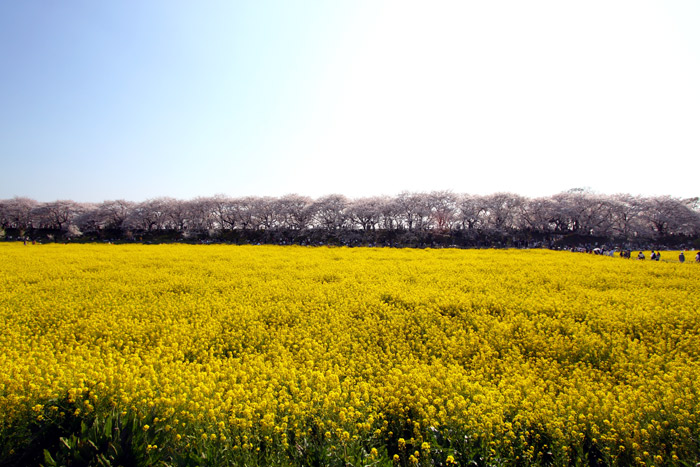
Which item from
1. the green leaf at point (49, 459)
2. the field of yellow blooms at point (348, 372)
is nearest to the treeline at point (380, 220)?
the field of yellow blooms at point (348, 372)

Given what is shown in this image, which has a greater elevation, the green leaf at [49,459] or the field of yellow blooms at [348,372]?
the green leaf at [49,459]

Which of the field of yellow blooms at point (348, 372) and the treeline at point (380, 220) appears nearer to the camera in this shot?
the field of yellow blooms at point (348, 372)

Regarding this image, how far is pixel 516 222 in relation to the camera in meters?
52.4

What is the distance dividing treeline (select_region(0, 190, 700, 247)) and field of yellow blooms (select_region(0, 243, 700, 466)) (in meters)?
32.9

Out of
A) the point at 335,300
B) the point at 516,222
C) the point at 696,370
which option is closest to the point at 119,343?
the point at 335,300

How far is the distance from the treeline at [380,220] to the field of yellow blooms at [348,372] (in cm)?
3287

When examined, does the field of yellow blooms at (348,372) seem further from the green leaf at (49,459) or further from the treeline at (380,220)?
the treeline at (380,220)

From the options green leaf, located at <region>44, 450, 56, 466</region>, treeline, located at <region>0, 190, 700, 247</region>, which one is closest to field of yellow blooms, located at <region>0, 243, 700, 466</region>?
green leaf, located at <region>44, 450, 56, 466</region>

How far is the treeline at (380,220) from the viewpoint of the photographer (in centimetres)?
4738

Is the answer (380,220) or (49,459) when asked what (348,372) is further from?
(380,220)

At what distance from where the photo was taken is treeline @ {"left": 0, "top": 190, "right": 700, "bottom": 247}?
155 feet

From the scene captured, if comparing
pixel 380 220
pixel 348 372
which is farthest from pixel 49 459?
pixel 380 220

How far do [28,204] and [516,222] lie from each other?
86.0m

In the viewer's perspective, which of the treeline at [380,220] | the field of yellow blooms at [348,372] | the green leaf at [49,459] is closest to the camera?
the green leaf at [49,459]
